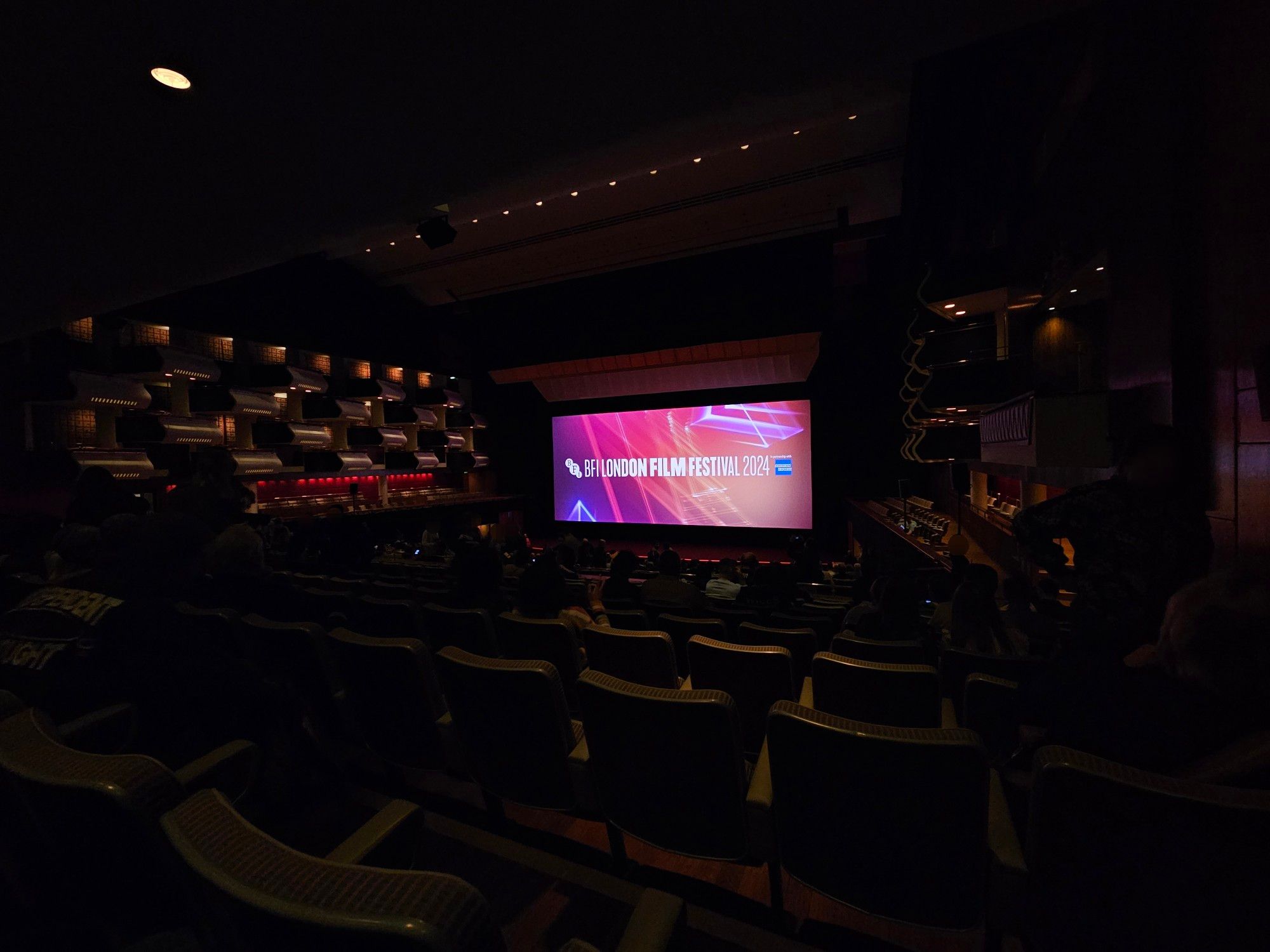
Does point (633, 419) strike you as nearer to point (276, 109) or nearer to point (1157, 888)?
point (276, 109)

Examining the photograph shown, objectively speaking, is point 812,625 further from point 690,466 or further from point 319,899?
point 690,466

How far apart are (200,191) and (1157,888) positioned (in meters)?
3.90

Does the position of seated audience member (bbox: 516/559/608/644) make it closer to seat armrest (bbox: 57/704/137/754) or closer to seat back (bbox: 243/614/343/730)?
seat back (bbox: 243/614/343/730)

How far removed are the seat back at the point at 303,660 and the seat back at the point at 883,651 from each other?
84.5 inches

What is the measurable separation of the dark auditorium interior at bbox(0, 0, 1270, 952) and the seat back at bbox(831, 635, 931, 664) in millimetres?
19

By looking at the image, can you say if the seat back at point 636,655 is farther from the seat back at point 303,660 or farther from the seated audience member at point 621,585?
the seated audience member at point 621,585

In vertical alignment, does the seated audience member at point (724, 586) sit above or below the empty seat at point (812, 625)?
below

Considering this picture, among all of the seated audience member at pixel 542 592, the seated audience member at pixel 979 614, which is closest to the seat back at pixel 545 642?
the seated audience member at pixel 542 592

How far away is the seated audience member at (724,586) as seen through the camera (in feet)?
15.5

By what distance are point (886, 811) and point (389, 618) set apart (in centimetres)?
244

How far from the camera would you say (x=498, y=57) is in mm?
1737

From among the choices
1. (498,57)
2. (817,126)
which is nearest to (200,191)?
(498,57)

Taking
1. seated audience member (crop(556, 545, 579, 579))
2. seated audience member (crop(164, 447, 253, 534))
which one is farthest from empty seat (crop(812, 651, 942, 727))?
seated audience member (crop(556, 545, 579, 579))

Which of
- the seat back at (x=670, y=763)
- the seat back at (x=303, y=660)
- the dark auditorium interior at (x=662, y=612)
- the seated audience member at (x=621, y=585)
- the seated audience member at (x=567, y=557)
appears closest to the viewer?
the dark auditorium interior at (x=662, y=612)
